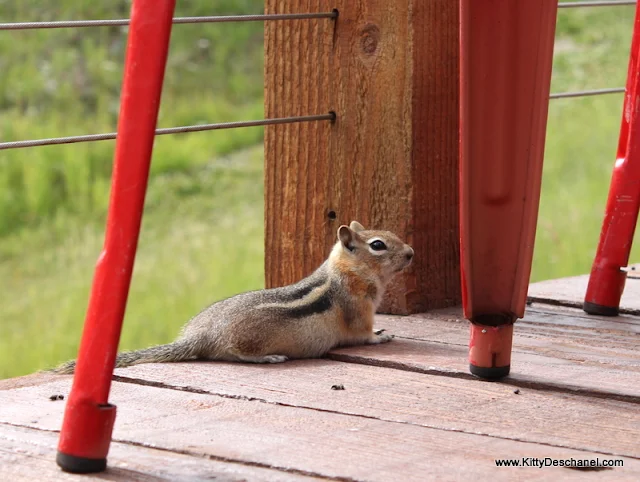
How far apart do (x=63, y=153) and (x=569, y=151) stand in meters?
2.84

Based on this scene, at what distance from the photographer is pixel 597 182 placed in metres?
6.23

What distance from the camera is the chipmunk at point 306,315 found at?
249 centimetres

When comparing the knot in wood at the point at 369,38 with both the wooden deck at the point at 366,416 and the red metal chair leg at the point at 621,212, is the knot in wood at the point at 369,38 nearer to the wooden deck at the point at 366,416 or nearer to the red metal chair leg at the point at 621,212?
the red metal chair leg at the point at 621,212

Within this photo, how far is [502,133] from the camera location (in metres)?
2.03

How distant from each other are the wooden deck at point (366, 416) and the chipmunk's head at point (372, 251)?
248 mm

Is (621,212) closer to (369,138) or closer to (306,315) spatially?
(369,138)

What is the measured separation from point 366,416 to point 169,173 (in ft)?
15.5

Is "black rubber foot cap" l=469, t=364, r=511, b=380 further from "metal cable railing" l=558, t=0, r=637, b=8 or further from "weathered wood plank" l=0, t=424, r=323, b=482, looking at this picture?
"metal cable railing" l=558, t=0, r=637, b=8

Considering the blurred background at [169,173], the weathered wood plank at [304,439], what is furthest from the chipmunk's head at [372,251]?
the blurred background at [169,173]

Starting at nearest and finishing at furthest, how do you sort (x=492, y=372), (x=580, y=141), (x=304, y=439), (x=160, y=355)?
(x=304, y=439) < (x=492, y=372) < (x=160, y=355) < (x=580, y=141)

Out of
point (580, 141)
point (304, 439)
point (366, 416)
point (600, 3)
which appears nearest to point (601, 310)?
point (366, 416)

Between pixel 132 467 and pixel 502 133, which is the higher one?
pixel 502 133

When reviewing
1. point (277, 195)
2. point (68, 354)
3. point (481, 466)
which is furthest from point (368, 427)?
point (68, 354)

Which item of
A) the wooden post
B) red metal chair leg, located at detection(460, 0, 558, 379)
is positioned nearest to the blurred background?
the wooden post
